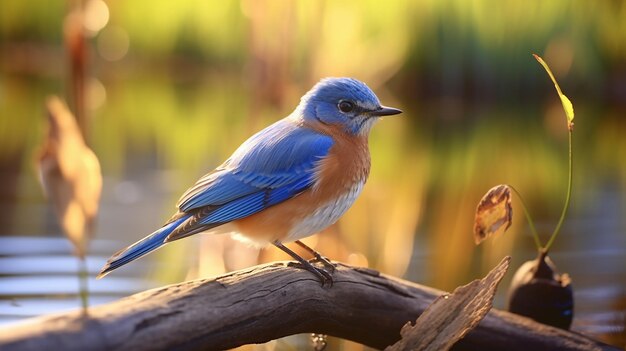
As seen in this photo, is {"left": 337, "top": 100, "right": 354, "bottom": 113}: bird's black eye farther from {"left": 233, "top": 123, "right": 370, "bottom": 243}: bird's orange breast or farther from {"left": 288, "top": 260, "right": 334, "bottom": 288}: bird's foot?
{"left": 288, "top": 260, "right": 334, "bottom": 288}: bird's foot

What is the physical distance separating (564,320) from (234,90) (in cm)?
1043

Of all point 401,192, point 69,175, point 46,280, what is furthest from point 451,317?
point 401,192

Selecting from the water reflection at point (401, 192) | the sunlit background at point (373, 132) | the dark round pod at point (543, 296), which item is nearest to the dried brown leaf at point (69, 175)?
the sunlit background at point (373, 132)

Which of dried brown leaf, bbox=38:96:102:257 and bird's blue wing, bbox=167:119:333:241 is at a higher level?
dried brown leaf, bbox=38:96:102:257

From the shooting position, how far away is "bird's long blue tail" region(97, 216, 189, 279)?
9.29ft

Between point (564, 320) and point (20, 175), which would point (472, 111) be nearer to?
point (20, 175)

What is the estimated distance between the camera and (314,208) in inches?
134

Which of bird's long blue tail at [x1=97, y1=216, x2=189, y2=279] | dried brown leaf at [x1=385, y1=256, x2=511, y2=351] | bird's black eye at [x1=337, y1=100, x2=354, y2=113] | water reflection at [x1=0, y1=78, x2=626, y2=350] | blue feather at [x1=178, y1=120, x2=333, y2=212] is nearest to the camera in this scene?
bird's long blue tail at [x1=97, y1=216, x2=189, y2=279]

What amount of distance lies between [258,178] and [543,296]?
3.72 feet

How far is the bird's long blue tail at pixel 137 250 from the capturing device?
2830 mm

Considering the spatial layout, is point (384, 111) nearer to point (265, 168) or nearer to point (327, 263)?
point (265, 168)

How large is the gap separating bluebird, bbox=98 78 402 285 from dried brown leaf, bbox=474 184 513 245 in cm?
44

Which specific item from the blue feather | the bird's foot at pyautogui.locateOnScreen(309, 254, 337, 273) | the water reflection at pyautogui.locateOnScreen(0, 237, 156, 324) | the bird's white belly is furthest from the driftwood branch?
the water reflection at pyautogui.locateOnScreen(0, 237, 156, 324)

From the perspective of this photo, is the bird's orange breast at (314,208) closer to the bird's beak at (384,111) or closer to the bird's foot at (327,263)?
the bird's foot at (327,263)
